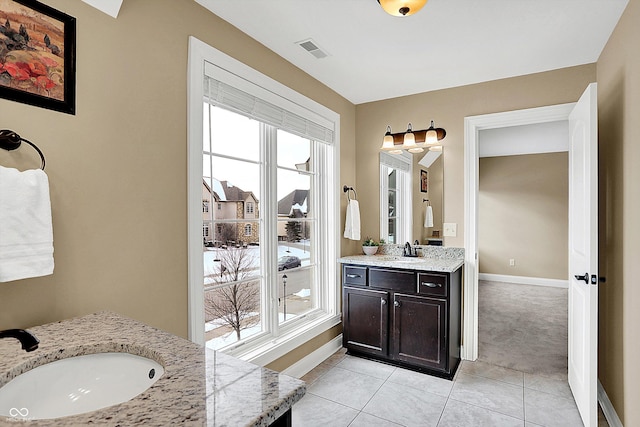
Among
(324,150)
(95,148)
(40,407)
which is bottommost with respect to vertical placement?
(40,407)

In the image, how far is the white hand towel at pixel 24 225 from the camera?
1.13 metres

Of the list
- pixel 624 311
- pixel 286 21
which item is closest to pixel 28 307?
pixel 286 21

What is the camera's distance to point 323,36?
7.84ft

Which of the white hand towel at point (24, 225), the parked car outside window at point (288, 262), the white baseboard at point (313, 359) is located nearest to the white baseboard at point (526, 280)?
the white baseboard at point (313, 359)

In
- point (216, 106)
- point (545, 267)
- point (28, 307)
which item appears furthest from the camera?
point (545, 267)

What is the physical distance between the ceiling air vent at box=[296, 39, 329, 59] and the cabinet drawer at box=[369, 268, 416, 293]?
179 centimetres

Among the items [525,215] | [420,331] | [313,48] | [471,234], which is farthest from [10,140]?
[525,215]

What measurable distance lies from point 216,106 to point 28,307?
4.50 feet

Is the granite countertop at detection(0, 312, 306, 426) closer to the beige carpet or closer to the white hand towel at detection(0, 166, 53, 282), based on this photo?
the white hand towel at detection(0, 166, 53, 282)

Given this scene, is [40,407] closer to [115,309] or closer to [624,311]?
[115,309]

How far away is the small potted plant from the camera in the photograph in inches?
142

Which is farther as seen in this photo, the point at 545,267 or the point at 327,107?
the point at 545,267

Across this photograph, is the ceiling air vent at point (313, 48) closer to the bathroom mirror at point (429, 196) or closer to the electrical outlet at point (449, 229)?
the bathroom mirror at point (429, 196)

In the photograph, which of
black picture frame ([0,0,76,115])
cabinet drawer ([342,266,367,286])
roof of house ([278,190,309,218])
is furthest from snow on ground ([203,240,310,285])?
black picture frame ([0,0,76,115])
